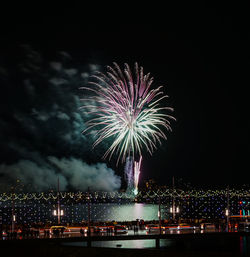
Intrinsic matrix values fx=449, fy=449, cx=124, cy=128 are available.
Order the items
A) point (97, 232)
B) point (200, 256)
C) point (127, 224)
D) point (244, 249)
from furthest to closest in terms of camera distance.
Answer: point (127, 224), point (244, 249), point (97, 232), point (200, 256)

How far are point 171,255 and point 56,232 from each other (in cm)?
2103

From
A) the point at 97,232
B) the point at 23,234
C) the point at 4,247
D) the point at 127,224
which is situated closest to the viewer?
the point at 4,247

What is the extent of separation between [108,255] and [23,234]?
1714cm

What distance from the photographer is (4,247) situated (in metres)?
36.1

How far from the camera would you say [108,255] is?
30125 mm

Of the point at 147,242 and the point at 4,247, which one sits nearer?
the point at 4,247

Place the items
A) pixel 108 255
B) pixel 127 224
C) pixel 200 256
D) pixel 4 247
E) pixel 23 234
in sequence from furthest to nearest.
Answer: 1. pixel 127 224
2. pixel 23 234
3. pixel 4 247
4. pixel 108 255
5. pixel 200 256

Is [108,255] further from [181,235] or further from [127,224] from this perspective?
[127,224]

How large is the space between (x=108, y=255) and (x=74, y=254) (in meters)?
2.53

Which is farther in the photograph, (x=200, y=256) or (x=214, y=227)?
(x=214, y=227)

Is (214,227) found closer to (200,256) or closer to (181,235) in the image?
(181,235)

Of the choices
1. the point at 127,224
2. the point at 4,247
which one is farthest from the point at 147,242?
the point at 4,247

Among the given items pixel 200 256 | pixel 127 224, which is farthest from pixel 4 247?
pixel 127 224

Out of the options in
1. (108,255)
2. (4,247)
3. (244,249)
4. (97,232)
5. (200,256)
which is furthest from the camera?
(244,249)
